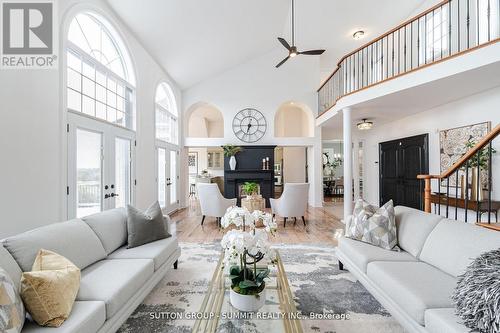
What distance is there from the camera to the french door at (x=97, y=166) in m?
2.89

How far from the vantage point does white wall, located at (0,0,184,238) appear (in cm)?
213

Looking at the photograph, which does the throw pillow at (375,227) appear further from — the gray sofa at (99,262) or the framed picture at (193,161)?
the framed picture at (193,161)

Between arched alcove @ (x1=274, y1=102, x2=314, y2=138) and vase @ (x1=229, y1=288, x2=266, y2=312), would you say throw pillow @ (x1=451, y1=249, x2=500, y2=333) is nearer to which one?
vase @ (x1=229, y1=288, x2=266, y2=312)

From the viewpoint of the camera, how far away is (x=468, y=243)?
176cm

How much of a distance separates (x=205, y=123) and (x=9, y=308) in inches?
406

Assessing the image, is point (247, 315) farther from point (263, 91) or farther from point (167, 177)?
point (263, 91)

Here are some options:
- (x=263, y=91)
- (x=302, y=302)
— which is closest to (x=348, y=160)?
(x=302, y=302)

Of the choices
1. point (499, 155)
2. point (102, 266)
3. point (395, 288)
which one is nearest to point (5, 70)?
point (102, 266)

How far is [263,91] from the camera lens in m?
7.35

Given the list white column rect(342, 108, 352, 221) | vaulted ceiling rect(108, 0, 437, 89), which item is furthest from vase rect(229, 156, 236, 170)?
white column rect(342, 108, 352, 221)

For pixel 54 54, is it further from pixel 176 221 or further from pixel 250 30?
pixel 250 30

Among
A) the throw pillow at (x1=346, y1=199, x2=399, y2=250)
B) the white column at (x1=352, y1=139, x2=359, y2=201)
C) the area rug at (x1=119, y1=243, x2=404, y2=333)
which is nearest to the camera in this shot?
the area rug at (x1=119, y1=243, x2=404, y2=333)

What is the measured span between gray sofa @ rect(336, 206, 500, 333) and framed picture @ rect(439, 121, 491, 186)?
2697 mm

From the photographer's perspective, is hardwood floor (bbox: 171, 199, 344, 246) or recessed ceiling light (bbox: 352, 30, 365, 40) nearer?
hardwood floor (bbox: 171, 199, 344, 246)
